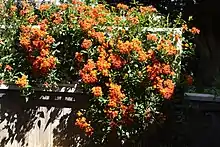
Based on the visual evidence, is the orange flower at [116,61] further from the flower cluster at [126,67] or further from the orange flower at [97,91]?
the orange flower at [97,91]

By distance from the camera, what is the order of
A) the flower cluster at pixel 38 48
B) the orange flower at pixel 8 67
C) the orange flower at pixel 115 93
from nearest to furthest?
the orange flower at pixel 115 93
the flower cluster at pixel 38 48
the orange flower at pixel 8 67

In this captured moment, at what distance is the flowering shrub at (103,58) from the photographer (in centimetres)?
340

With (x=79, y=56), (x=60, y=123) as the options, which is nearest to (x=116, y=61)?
(x=79, y=56)

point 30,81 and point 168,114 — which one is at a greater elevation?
point 30,81

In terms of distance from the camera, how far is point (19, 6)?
3.95 metres

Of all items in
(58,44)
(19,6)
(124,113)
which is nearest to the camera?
(124,113)

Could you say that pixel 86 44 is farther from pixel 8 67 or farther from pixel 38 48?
pixel 8 67

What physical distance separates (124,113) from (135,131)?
0.83ft

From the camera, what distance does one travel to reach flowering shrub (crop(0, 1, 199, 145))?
3404 mm

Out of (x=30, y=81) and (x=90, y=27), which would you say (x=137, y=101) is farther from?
(x=30, y=81)

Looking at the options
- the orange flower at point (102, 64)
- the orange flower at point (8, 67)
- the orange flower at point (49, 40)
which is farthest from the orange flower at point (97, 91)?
the orange flower at point (8, 67)

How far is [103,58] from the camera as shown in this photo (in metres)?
3.42

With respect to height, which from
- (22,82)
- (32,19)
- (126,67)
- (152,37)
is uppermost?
(32,19)

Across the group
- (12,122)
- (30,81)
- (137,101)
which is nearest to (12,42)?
(30,81)
